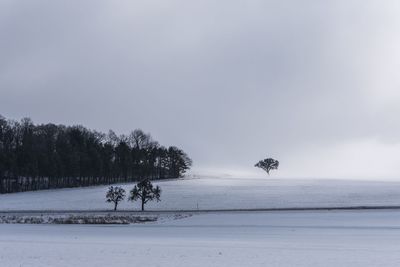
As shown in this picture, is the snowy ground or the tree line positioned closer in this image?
the snowy ground

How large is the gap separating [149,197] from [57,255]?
5609 cm

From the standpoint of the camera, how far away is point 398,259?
20.7 meters

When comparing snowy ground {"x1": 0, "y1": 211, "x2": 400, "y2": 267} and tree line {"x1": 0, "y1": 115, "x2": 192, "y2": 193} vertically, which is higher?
tree line {"x1": 0, "y1": 115, "x2": 192, "y2": 193}

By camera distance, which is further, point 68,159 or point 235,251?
point 68,159

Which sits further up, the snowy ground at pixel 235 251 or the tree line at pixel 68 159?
the tree line at pixel 68 159

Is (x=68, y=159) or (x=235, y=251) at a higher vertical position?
(x=68, y=159)

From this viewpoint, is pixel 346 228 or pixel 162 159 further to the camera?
pixel 162 159

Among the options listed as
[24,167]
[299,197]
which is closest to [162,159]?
[24,167]

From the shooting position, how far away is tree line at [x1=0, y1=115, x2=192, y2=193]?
138 metres

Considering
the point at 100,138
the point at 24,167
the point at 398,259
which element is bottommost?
the point at 398,259

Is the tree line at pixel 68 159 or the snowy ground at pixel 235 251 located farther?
the tree line at pixel 68 159

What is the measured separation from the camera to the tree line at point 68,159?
138 meters

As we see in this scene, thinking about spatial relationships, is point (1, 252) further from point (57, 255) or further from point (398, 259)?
point (398, 259)

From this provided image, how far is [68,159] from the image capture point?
14475 cm
